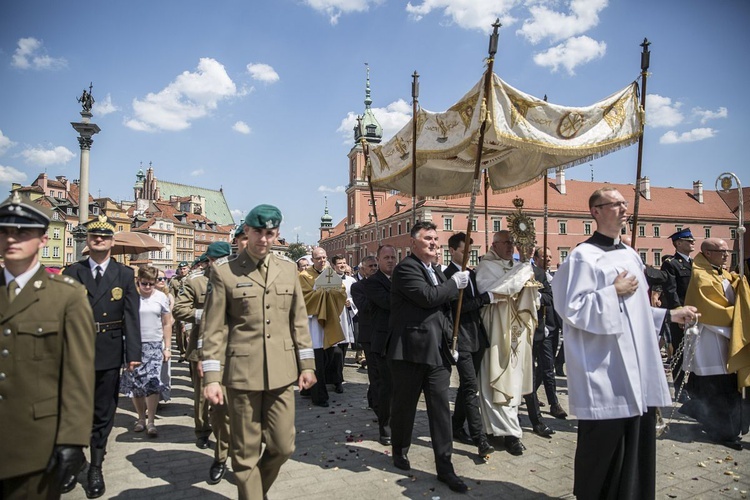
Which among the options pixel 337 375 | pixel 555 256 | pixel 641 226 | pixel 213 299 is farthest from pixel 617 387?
pixel 641 226

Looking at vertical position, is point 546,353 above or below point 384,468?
above

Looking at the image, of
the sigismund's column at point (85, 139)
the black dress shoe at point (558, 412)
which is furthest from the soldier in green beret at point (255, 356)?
the sigismund's column at point (85, 139)

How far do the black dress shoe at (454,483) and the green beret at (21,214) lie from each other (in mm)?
3639

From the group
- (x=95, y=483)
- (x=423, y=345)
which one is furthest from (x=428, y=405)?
(x=95, y=483)

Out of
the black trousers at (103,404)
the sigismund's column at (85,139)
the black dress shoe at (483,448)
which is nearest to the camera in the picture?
the black trousers at (103,404)

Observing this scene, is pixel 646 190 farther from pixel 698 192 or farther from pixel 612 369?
pixel 612 369

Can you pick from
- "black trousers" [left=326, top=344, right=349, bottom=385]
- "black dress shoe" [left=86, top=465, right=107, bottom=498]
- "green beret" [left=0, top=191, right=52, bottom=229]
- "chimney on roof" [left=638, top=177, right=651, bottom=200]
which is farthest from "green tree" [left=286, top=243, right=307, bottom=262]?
"green beret" [left=0, top=191, right=52, bottom=229]

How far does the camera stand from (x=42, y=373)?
7.75 feet

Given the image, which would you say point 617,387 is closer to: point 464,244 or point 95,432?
point 464,244

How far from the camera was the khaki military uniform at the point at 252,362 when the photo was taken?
338 cm

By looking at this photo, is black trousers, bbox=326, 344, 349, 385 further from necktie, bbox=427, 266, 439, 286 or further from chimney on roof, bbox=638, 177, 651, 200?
chimney on roof, bbox=638, 177, 651, 200

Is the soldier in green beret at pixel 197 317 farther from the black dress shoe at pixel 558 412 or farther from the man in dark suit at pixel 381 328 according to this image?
the black dress shoe at pixel 558 412

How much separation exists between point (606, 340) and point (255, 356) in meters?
2.47

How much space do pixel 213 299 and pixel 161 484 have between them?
2.12 m
